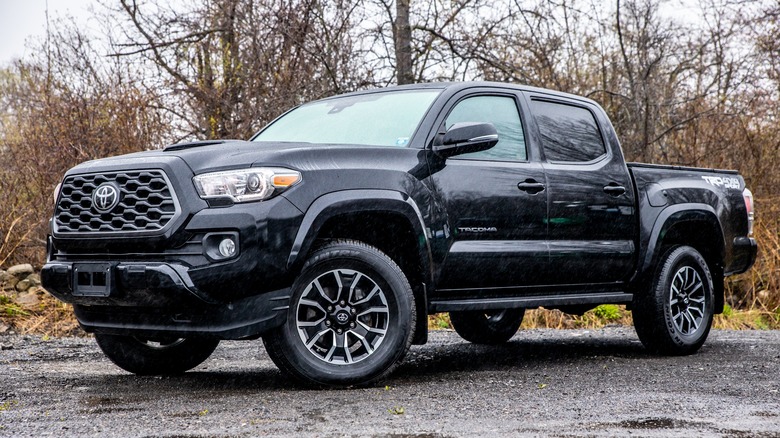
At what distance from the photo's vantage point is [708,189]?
7.27 metres

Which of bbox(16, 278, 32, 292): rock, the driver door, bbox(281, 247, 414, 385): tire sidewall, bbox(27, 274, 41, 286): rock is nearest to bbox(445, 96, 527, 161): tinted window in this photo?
the driver door

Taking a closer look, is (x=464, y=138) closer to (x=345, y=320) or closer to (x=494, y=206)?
(x=494, y=206)

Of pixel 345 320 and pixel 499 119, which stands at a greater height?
pixel 499 119

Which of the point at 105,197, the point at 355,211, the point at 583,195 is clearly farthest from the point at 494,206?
the point at 105,197

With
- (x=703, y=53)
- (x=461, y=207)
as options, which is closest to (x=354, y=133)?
(x=461, y=207)

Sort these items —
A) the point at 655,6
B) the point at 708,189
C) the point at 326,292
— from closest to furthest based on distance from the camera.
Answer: the point at 326,292 → the point at 708,189 → the point at 655,6

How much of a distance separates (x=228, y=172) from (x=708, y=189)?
4.30 metres

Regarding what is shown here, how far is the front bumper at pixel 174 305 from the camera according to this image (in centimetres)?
457

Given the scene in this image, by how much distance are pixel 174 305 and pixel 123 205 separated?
2.06ft

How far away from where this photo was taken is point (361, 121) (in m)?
5.90

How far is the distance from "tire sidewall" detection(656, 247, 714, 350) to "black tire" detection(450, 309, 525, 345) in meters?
1.62

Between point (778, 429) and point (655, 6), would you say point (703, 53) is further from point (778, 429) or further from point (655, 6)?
point (778, 429)

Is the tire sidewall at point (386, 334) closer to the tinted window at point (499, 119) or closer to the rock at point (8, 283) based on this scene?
the tinted window at point (499, 119)

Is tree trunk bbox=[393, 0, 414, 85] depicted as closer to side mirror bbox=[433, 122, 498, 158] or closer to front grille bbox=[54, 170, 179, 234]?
side mirror bbox=[433, 122, 498, 158]
